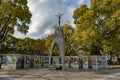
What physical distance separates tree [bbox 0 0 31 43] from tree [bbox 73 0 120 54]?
9.16m

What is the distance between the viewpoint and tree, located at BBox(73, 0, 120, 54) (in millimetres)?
33281

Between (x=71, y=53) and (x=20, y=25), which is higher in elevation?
(x=20, y=25)

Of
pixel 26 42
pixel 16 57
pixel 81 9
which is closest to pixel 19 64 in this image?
pixel 16 57

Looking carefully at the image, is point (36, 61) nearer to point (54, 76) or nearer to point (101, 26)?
point (101, 26)

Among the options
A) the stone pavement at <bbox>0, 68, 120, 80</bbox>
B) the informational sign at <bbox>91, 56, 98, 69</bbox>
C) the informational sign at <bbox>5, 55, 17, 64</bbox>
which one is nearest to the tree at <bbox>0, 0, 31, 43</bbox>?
the informational sign at <bbox>5, 55, 17, 64</bbox>

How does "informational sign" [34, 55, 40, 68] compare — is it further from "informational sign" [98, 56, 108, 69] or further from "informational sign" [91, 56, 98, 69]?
"informational sign" [98, 56, 108, 69]

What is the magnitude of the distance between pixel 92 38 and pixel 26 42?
28186 millimetres

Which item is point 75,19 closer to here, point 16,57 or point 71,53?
point 71,53

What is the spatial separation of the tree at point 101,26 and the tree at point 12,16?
916 cm

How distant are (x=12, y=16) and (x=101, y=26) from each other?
1469 centimetres

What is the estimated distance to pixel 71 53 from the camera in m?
45.6

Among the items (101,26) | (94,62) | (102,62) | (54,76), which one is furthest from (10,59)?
(101,26)

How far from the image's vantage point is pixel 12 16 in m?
27.8

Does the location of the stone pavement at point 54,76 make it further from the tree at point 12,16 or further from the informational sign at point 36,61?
the informational sign at point 36,61
